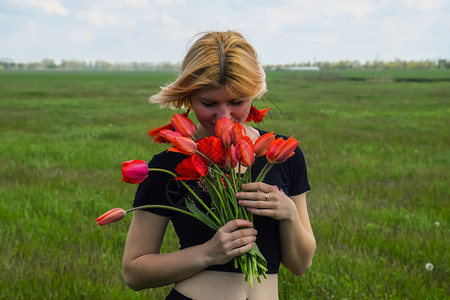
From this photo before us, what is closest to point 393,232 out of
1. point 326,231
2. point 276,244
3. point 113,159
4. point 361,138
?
point 326,231

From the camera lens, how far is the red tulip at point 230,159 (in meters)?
1.52

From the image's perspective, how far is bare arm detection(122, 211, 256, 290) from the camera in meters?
1.61

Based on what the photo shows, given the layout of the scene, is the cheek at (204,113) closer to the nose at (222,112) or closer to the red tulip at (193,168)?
the nose at (222,112)

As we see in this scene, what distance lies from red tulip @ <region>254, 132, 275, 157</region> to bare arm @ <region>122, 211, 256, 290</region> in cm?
21

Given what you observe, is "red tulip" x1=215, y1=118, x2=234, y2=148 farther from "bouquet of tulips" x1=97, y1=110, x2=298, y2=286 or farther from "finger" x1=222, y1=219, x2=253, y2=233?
"finger" x1=222, y1=219, x2=253, y2=233

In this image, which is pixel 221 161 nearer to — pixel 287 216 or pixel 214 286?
pixel 287 216

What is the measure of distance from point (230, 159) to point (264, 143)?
11cm

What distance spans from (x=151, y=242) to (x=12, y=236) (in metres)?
3.57

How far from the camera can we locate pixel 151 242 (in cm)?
190

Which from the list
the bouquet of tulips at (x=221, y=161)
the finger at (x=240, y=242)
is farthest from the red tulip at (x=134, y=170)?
the finger at (x=240, y=242)

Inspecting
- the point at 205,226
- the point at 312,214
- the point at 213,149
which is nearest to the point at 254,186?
the point at 213,149

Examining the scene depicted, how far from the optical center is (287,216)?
1715 millimetres

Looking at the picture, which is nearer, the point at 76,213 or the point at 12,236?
the point at 12,236

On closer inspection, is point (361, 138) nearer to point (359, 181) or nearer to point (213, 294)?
point (359, 181)
